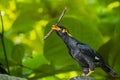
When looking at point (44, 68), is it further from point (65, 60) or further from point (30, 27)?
point (30, 27)

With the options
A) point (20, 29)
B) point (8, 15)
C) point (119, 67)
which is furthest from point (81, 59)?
point (8, 15)

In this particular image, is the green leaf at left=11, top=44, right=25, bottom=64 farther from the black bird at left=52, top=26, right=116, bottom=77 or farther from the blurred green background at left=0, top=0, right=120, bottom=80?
the black bird at left=52, top=26, right=116, bottom=77

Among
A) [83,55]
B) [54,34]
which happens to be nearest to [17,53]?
[54,34]

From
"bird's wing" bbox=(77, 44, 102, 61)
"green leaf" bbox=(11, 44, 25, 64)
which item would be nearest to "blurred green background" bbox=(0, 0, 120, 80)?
"green leaf" bbox=(11, 44, 25, 64)

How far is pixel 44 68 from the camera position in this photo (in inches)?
31.3

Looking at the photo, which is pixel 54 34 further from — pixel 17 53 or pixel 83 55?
pixel 83 55

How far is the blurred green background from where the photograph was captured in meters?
0.80

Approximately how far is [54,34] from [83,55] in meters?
0.30

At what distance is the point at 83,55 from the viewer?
51 cm

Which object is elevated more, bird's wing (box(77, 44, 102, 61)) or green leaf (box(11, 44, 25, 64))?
bird's wing (box(77, 44, 102, 61))

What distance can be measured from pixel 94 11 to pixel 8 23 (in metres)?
0.29

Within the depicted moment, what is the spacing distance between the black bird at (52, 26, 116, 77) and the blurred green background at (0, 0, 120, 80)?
0.26 meters

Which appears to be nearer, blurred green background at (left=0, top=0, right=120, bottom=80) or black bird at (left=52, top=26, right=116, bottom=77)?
black bird at (left=52, top=26, right=116, bottom=77)

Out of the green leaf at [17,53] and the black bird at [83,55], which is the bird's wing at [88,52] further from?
the green leaf at [17,53]
